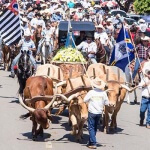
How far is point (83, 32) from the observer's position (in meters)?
27.0

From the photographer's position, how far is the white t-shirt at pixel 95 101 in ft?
52.5

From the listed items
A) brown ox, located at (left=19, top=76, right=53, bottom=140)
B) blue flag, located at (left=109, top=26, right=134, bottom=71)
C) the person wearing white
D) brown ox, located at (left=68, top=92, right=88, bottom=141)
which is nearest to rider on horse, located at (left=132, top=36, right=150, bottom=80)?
blue flag, located at (left=109, top=26, right=134, bottom=71)

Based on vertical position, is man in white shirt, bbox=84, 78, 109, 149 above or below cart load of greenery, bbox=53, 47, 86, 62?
below

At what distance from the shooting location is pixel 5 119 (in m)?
19.6

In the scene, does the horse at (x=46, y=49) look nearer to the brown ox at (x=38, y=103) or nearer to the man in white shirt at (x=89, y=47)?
the man in white shirt at (x=89, y=47)

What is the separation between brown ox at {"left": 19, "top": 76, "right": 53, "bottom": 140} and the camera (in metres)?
16.2

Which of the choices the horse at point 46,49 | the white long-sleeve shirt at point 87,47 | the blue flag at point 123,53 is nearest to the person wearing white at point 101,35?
the horse at point 46,49

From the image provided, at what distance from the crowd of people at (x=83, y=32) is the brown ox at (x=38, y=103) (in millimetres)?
992

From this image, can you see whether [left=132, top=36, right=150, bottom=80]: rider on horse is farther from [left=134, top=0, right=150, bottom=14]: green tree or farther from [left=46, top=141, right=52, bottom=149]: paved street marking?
[left=134, top=0, right=150, bottom=14]: green tree

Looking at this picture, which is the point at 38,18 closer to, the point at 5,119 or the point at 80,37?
the point at 80,37

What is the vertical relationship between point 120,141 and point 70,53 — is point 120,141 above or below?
below

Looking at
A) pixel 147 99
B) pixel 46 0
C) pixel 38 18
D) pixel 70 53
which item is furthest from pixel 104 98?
pixel 46 0

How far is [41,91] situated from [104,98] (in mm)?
1731

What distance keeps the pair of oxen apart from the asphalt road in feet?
1.09
